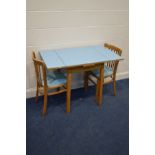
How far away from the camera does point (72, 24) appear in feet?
9.69

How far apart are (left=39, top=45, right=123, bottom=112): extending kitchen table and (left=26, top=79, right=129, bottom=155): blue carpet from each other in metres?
0.19

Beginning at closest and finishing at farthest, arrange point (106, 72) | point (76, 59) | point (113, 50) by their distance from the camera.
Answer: point (76, 59)
point (106, 72)
point (113, 50)

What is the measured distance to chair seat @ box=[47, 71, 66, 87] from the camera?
8.42 feet

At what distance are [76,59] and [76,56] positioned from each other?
0.12 meters

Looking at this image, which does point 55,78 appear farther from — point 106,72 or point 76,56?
point 106,72

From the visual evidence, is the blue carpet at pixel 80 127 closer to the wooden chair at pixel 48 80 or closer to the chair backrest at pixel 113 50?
the wooden chair at pixel 48 80

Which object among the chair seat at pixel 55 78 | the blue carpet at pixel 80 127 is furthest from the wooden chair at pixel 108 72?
the chair seat at pixel 55 78

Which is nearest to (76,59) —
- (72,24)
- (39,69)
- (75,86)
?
(39,69)

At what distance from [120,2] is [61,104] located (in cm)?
185

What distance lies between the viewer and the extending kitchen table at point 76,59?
243 centimetres

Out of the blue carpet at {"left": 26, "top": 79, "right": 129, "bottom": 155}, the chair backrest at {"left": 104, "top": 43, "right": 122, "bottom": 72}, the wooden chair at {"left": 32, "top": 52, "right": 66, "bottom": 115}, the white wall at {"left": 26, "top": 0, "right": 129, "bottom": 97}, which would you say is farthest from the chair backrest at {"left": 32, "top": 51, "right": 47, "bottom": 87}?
the chair backrest at {"left": 104, "top": 43, "right": 122, "bottom": 72}

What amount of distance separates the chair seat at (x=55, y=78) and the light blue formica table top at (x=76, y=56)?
10.4 inches
